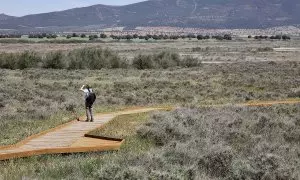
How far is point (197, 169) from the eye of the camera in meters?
13.1

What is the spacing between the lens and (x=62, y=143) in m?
16.6

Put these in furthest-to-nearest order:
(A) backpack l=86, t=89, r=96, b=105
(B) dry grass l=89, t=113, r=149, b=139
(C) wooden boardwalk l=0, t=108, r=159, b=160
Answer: (A) backpack l=86, t=89, r=96, b=105, (B) dry grass l=89, t=113, r=149, b=139, (C) wooden boardwalk l=0, t=108, r=159, b=160

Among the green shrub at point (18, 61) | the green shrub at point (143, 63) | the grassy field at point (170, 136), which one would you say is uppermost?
the grassy field at point (170, 136)

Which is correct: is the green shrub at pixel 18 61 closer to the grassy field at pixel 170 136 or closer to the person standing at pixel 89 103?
the grassy field at pixel 170 136

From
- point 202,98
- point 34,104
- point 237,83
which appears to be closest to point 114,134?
point 34,104

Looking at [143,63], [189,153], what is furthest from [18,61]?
[189,153]

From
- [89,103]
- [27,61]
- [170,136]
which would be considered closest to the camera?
[170,136]

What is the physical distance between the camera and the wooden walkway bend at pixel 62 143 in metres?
15.2

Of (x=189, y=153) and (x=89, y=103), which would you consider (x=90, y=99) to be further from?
(x=189, y=153)

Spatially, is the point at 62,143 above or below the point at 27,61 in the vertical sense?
above

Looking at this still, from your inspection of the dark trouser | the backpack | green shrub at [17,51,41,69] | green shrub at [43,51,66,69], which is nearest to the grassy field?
the dark trouser

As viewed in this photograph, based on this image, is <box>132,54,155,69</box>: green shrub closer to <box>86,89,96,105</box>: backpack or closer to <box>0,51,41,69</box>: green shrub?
<box>0,51,41,69</box>: green shrub

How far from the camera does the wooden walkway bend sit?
15234 millimetres

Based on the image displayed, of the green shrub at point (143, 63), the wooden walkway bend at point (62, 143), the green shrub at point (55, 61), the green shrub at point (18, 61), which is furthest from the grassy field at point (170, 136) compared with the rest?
the green shrub at point (143, 63)
